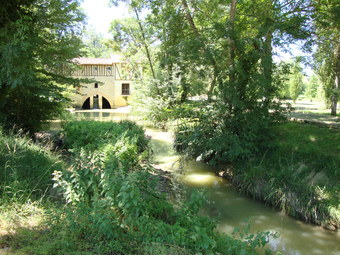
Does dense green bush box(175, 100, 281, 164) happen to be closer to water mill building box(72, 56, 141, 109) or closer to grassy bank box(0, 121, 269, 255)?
grassy bank box(0, 121, 269, 255)

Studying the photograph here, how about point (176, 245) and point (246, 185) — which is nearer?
point (176, 245)

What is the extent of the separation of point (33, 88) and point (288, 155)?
731 cm

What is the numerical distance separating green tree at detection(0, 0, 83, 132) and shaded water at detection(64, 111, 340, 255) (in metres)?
4.34

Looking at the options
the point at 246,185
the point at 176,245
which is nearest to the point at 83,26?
the point at 246,185

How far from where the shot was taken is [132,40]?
1126 inches

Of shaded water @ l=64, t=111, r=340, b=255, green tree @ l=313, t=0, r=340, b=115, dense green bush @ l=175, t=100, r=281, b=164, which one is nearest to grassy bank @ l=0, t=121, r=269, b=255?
shaded water @ l=64, t=111, r=340, b=255

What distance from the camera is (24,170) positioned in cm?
534

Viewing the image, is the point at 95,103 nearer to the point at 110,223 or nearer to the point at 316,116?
the point at 316,116

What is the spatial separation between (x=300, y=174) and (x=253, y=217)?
3.80 meters

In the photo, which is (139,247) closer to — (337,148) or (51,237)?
(51,237)

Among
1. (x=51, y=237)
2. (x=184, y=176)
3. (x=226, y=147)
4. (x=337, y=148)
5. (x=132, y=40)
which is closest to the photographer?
(x=51, y=237)

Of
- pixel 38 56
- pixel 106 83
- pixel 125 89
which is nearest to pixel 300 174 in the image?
pixel 38 56

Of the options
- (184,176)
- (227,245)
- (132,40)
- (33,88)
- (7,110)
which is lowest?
(184,176)

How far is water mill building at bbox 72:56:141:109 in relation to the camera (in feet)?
116
